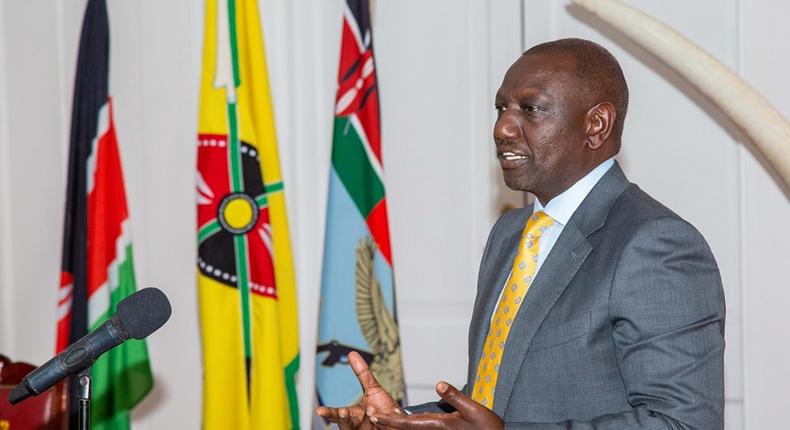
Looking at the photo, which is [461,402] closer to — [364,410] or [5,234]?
[364,410]

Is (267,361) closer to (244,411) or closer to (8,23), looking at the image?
(244,411)

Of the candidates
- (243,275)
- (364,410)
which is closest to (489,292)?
(364,410)

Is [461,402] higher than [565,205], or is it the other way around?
[565,205]

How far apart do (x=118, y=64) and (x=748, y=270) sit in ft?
9.05

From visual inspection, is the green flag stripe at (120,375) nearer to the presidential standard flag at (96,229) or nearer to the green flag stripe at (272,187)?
the presidential standard flag at (96,229)

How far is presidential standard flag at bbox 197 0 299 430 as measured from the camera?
3.59 m

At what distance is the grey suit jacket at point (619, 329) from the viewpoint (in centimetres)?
166

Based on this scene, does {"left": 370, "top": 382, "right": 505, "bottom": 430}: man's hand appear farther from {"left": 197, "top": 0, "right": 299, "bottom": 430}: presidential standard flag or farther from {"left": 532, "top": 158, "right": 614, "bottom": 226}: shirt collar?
{"left": 197, "top": 0, "right": 299, "bottom": 430}: presidential standard flag

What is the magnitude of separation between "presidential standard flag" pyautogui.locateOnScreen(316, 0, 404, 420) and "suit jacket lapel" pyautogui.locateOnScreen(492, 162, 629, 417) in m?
1.70

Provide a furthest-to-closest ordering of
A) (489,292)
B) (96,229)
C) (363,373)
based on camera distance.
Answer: (96,229) → (489,292) → (363,373)

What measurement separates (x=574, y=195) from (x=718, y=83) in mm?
1310

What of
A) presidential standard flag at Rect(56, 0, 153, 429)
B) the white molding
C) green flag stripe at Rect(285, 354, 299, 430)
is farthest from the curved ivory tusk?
the white molding

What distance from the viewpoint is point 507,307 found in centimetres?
196

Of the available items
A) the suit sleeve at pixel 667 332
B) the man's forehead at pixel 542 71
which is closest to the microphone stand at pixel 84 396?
the suit sleeve at pixel 667 332
